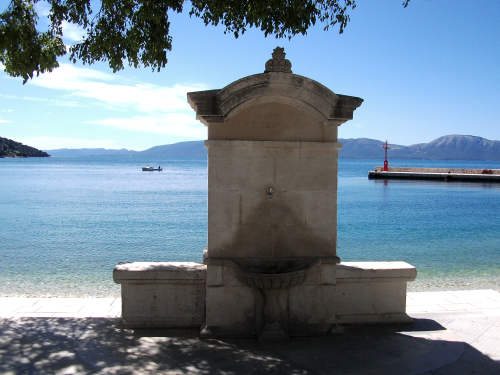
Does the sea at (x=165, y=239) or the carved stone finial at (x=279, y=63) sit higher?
the carved stone finial at (x=279, y=63)

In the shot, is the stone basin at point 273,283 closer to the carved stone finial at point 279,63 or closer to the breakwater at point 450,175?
the carved stone finial at point 279,63

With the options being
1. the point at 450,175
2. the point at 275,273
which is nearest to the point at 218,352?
the point at 275,273

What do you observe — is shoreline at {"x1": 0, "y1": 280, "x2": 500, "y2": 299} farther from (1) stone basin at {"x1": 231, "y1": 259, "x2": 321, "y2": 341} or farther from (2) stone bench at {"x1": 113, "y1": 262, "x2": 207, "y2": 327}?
(1) stone basin at {"x1": 231, "y1": 259, "x2": 321, "y2": 341}

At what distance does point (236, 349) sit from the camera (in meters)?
5.12

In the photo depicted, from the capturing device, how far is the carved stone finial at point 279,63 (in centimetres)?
550

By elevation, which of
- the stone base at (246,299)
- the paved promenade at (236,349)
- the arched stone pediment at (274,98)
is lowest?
the paved promenade at (236,349)

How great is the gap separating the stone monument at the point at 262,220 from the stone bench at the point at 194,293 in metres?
0.01

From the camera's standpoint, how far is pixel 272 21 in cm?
732

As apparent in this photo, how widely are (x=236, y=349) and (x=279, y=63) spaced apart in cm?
361

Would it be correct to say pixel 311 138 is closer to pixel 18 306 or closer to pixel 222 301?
pixel 222 301

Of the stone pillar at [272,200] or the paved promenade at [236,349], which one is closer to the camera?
the paved promenade at [236,349]

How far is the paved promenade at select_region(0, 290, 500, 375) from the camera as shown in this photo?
15.0 ft

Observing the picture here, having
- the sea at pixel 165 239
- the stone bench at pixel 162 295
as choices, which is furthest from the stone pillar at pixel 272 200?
the sea at pixel 165 239

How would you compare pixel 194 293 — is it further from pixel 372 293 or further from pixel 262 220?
pixel 372 293
